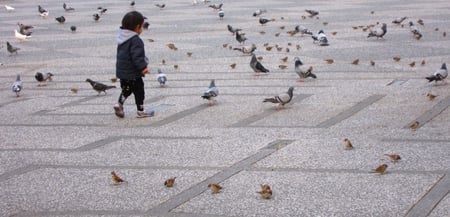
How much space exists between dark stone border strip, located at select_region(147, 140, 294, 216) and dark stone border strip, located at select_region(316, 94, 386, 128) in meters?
0.83

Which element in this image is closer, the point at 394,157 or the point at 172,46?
the point at 394,157

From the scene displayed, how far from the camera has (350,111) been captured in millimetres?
8266

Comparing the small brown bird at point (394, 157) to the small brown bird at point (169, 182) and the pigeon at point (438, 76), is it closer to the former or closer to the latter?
the small brown bird at point (169, 182)

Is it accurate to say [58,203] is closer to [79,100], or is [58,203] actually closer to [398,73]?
[79,100]

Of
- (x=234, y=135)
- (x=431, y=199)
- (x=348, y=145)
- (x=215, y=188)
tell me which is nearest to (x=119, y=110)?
(x=234, y=135)

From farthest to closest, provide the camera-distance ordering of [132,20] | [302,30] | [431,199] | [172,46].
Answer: [302,30]
[172,46]
[132,20]
[431,199]

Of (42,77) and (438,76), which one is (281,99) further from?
(42,77)

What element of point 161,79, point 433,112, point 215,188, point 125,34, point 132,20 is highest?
point 132,20

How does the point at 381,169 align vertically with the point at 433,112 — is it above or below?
above

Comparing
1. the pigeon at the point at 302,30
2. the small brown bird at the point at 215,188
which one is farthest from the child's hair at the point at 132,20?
the pigeon at the point at 302,30

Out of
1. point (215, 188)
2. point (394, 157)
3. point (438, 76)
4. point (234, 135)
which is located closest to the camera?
point (215, 188)

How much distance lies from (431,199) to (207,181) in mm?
1745

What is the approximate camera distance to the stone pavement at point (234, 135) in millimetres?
5426

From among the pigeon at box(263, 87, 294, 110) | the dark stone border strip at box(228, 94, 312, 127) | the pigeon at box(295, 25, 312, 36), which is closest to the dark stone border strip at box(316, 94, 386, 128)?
the pigeon at box(263, 87, 294, 110)
